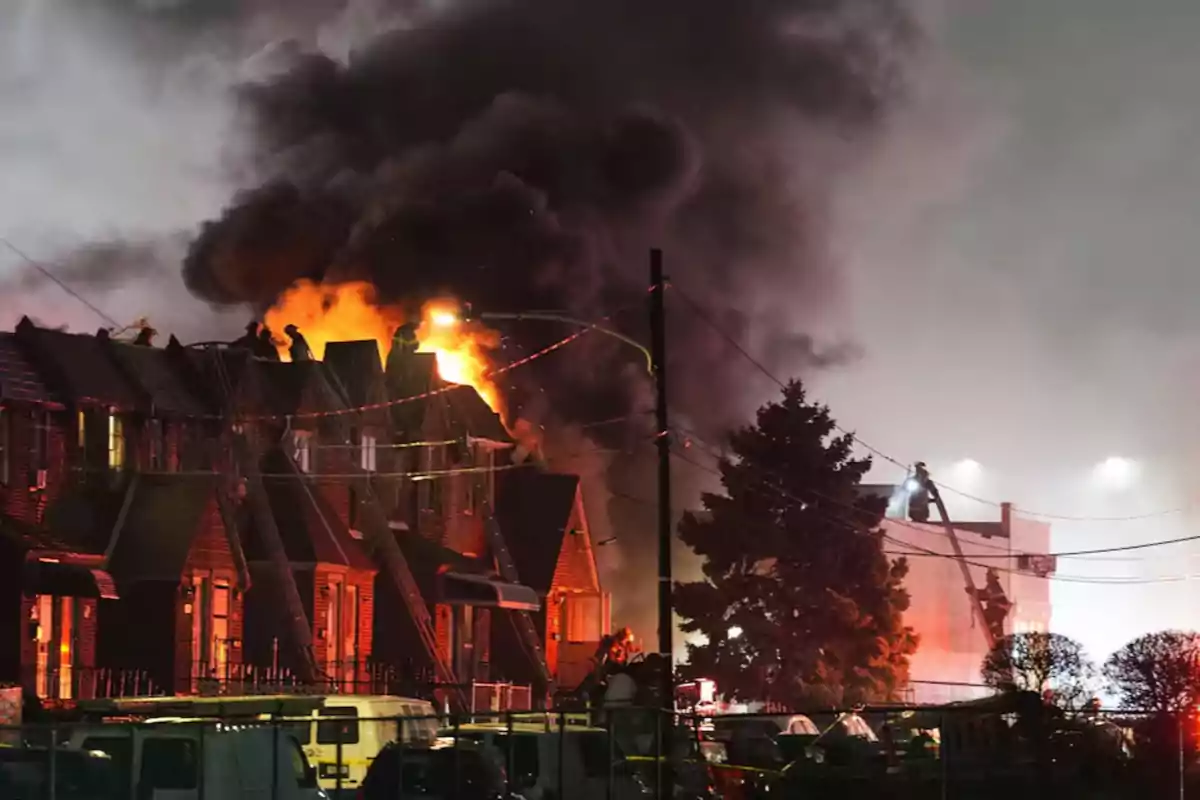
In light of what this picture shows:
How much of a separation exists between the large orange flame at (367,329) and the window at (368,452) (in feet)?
23.3

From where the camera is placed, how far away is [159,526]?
40.4m

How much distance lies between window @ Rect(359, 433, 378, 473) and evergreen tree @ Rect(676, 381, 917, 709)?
8.22 metres

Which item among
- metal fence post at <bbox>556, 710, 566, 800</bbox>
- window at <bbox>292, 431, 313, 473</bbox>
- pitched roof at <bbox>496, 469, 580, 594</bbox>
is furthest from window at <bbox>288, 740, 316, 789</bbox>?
pitched roof at <bbox>496, 469, 580, 594</bbox>

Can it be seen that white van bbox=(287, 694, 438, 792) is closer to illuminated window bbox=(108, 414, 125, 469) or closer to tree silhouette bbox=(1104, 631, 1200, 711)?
illuminated window bbox=(108, 414, 125, 469)

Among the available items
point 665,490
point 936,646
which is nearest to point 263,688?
point 665,490

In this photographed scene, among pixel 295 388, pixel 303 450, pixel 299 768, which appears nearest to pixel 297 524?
pixel 303 450

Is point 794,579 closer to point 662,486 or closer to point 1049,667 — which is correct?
point 1049,667

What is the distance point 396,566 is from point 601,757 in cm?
2279

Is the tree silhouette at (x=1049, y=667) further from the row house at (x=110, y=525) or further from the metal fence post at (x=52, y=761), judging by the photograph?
the metal fence post at (x=52, y=761)

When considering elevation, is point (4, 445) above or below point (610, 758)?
above

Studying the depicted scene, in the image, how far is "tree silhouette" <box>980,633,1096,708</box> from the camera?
1560 inches

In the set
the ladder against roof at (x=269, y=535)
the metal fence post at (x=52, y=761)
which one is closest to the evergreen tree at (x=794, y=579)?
the ladder against roof at (x=269, y=535)

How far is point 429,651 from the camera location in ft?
160

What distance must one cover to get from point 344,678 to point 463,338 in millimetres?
16155
